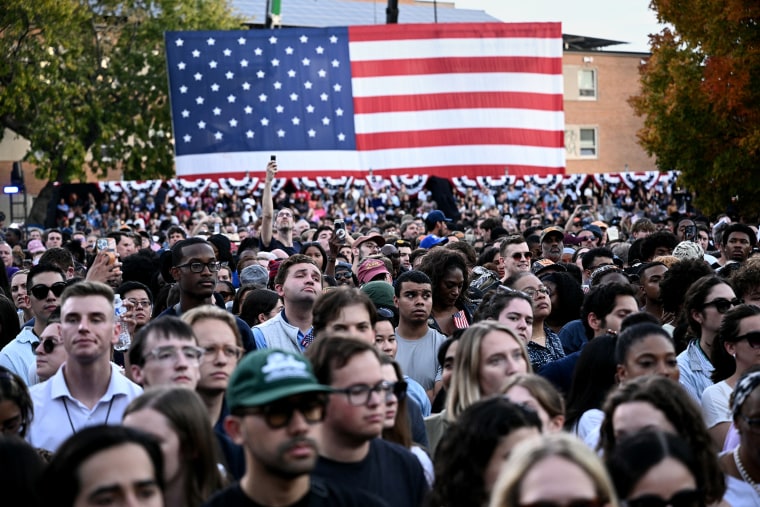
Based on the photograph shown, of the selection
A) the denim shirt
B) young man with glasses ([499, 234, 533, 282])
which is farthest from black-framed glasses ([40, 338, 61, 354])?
young man with glasses ([499, 234, 533, 282])

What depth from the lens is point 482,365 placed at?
613 cm

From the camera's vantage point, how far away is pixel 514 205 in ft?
103

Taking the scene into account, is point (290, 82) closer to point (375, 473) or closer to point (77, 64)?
point (77, 64)

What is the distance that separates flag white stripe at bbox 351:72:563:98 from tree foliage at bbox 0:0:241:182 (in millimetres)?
12845

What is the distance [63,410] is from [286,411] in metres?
2.52

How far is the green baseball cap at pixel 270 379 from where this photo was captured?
14.0ft

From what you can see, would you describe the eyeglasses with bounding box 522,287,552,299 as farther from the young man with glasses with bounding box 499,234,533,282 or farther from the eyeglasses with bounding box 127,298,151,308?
the eyeglasses with bounding box 127,298,151,308

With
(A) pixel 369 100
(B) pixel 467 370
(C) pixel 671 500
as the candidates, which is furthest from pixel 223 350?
(A) pixel 369 100

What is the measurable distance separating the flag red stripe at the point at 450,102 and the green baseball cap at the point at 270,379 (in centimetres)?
2812

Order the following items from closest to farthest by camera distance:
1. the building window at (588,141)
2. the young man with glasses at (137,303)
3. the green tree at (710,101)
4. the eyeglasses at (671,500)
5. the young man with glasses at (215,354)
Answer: the eyeglasses at (671,500)
the young man with glasses at (215,354)
the young man with glasses at (137,303)
the green tree at (710,101)
the building window at (588,141)

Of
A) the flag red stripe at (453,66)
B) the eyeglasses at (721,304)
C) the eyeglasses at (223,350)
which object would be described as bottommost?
the eyeglasses at (721,304)

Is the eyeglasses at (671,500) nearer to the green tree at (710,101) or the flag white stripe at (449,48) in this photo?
the green tree at (710,101)

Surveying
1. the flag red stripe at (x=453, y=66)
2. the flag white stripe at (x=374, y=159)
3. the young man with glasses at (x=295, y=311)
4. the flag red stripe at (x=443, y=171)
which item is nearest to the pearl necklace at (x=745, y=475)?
the young man with glasses at (x=295, y=311)

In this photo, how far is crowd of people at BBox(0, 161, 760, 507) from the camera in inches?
168
